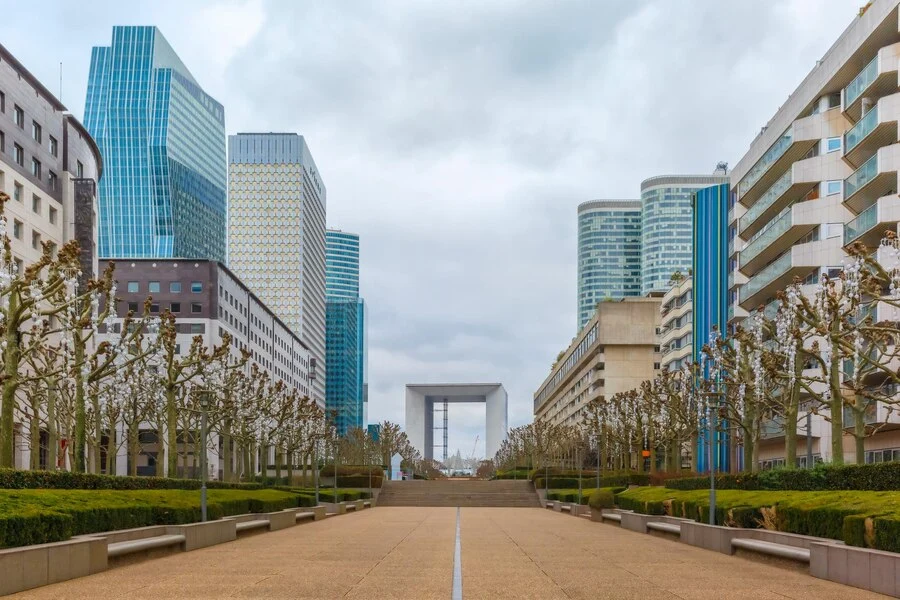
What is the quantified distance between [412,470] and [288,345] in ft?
99.0

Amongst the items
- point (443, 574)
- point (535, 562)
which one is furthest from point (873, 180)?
point (443, 574)

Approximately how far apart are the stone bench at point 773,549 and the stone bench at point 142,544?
12.7 m

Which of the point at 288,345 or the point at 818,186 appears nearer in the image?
the point at 818,186

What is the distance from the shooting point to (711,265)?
8531cm

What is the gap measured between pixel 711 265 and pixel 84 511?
7168 centimetres

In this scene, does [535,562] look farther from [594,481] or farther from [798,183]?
[594,481]

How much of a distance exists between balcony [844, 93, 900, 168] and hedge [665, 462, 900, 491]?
22.8 m

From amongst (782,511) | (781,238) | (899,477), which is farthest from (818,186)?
(782,511)

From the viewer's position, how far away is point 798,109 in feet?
209

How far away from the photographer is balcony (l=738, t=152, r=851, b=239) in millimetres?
59969

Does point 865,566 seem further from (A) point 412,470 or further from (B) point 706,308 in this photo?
(A) point 412,470

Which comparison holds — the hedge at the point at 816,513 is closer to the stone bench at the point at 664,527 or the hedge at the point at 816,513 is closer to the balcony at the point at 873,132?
the stone bench at the point at 664,527

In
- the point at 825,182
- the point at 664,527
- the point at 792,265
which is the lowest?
the point at 664,527

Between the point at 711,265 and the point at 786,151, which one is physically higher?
the point at 786,151
